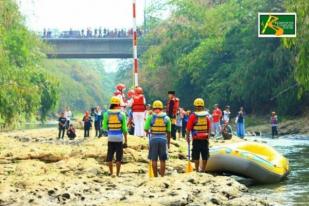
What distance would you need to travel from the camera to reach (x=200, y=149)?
15617 mm

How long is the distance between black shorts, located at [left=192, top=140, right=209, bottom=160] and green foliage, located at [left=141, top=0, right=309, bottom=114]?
23.1 meters

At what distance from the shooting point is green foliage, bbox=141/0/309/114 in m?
46.4

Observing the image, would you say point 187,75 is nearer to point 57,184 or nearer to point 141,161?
point 141,161

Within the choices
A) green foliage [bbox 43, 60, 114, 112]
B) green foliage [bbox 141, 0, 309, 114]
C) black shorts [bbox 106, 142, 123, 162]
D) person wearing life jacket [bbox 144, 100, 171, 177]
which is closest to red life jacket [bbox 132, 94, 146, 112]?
black shorts [bbox 106, 142, 123, 162]

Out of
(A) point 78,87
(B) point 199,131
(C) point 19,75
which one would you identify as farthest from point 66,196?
(A) point 78,87

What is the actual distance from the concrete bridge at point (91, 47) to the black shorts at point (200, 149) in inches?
2330

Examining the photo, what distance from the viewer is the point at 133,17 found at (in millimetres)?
20703

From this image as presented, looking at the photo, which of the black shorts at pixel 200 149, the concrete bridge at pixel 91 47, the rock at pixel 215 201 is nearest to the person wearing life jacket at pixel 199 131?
the black shorts at pixel 200 149

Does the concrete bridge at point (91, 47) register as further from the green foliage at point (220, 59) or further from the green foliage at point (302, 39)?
the green foliage at point (302, 39)

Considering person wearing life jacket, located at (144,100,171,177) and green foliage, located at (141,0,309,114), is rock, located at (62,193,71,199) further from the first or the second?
green foliage, located at (141,0,309,114)

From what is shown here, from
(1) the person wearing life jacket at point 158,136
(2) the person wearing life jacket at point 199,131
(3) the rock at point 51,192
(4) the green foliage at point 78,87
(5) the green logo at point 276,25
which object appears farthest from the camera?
(4) the green foliage at point 78,87

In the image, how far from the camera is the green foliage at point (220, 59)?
152ft

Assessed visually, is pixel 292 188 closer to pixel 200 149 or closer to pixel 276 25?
pixel 200 149

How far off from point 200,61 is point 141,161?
1559 inches
